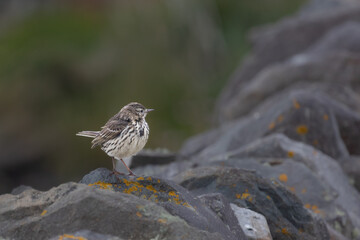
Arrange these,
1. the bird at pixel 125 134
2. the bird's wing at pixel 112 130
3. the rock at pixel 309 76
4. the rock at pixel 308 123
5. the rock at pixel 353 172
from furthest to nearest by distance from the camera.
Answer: the rock at pixel 309 76
the rock at pixel 308 123
the rock at pixel 353 172
the bird's wing at pixel 112 130
the bird at pixel 125 134

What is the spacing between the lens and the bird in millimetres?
5844

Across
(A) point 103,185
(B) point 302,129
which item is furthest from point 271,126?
(A) point 103,185

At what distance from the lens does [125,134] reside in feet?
19.3

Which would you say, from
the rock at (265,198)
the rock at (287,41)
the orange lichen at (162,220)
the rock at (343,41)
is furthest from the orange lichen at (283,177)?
the rock at (287,41)

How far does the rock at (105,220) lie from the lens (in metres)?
4.30

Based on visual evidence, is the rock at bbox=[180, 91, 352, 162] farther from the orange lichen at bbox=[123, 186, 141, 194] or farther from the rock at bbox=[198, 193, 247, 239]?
the orange lichen at bbox=[123, 186, 141, 194]

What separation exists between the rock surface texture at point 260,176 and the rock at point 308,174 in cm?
1

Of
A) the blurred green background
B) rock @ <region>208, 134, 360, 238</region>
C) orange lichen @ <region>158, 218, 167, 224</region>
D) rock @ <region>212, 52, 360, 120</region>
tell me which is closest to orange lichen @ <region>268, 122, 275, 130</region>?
rock @ <region>208, 134, 360, 238</region>

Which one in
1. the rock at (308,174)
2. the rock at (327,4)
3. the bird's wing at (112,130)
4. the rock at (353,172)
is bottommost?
the rock at (353,172)

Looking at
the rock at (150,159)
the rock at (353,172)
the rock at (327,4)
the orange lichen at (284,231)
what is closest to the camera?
the orange lichen at (284,231)

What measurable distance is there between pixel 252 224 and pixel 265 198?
60 centimetres

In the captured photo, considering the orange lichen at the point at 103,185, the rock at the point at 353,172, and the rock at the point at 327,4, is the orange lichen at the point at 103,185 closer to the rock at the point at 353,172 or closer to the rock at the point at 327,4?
the rock at the point at 353,172

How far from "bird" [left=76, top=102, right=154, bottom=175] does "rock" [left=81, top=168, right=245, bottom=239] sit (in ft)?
2.15

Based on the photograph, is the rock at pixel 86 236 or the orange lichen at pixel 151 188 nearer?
the rock at pixel 86 236
